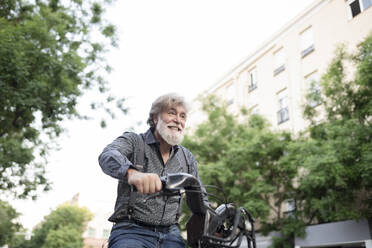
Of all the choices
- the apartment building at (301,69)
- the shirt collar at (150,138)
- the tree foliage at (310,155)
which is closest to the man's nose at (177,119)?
the shirt collar at (150,138)

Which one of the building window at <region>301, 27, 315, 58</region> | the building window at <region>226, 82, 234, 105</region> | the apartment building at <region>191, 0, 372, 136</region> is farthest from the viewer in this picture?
the building window at <region>226, 82, 234, 105</region>

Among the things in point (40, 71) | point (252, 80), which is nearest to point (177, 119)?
point (40, 71)

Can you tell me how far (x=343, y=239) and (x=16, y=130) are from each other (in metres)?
13.3

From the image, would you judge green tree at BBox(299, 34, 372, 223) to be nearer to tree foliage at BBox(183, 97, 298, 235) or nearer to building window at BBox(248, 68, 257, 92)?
tree foliage at BBox(183, 97, 298, 235)

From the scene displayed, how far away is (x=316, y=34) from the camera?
64.7ft

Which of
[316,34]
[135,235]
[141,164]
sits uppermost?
[316,34]

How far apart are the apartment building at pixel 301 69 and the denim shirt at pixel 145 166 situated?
11.7m

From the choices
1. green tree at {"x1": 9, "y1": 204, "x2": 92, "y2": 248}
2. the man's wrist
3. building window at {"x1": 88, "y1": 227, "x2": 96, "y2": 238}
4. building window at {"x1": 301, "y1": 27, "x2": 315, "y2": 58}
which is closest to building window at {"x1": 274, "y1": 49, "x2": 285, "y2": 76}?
building window at {"x1": 301, "y1": 27, "x2": 315, "y2": 58}

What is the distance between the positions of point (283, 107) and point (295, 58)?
305cm

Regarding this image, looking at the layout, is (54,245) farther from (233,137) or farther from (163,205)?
(163,205)

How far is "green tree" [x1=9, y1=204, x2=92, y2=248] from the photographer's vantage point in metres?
49.9

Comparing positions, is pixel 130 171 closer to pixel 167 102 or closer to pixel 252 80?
pixel 167 102

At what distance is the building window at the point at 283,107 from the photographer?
69.2ft

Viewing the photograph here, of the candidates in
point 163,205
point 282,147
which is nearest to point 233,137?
point 282,147
